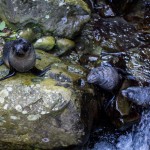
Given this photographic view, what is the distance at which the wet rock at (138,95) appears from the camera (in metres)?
5.74

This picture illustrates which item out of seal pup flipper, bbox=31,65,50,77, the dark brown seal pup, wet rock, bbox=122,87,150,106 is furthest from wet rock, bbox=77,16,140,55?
the dark brown seal pup

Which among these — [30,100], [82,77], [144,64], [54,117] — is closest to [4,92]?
[30,100]

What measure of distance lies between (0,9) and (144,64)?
3.07 metres

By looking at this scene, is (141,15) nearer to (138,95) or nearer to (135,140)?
(138,95)

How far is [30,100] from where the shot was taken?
5.09 m

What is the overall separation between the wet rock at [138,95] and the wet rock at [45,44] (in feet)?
5.67

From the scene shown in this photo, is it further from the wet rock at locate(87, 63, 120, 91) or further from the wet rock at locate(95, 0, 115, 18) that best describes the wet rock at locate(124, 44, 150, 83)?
the wet rock at locate(95, 0, 115, 18)

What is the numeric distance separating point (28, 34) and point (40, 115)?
215 cm

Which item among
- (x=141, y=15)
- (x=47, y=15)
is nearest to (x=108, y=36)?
(x=141, y=15)

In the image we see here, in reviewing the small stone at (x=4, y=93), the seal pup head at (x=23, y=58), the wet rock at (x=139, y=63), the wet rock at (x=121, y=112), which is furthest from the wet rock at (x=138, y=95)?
the small stone at (x=4, y=93)

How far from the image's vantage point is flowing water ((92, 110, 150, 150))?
5.74 m

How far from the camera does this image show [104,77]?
596 cm

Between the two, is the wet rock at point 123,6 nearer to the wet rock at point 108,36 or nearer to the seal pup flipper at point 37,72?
the wet rock at point 108,36

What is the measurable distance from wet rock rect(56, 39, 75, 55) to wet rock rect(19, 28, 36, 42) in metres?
0.49
